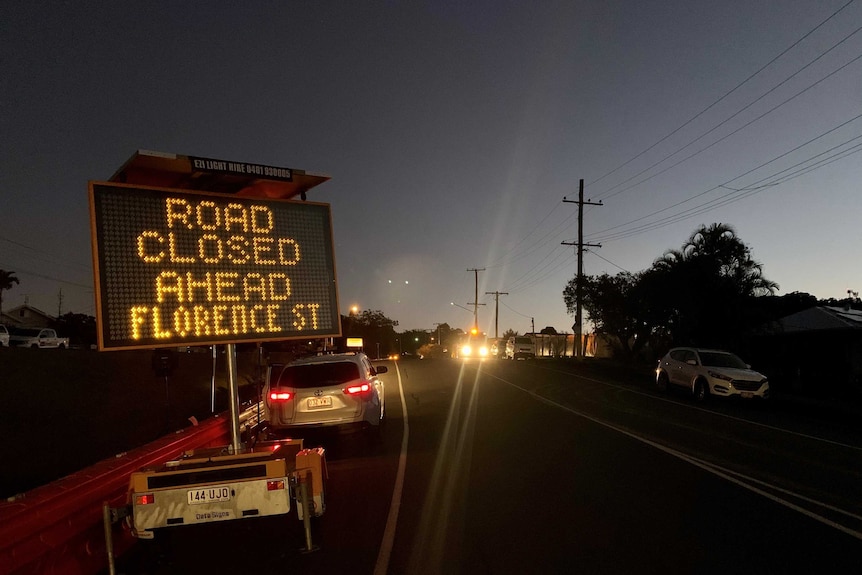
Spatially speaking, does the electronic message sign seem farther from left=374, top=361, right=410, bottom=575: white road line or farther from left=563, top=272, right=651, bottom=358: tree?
left=563, top=272, right=651, bottom=358: tree

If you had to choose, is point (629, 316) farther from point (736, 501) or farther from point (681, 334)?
point (736, 501)

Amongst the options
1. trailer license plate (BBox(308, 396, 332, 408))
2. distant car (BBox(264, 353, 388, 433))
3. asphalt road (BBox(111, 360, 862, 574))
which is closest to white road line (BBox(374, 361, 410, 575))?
asphalt road (BBox(111, 360, 862, 574))

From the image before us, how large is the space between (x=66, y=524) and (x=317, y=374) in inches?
281

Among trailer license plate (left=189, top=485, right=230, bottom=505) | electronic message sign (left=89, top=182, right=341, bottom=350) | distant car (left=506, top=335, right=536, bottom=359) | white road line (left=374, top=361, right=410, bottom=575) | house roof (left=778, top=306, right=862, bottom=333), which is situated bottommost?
distant car (left=506, top=335, right=536, bottom=359)

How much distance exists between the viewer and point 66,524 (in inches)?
203

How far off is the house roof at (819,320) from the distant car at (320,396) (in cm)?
2614

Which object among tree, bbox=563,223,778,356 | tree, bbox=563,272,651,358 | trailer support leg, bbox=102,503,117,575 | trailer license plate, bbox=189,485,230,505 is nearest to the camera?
trailer support leg, bbox=102,503,117,575

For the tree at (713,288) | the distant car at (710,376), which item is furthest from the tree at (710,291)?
the distant car at (710,376)

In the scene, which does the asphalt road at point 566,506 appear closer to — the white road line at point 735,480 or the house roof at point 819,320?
the white road line at point 735,480

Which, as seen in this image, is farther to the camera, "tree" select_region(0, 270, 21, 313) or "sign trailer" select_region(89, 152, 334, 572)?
"tree" select_region(0, 270, 21, 313)

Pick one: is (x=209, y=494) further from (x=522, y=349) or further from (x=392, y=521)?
(x=522, y=349)

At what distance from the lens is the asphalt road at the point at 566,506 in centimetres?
591

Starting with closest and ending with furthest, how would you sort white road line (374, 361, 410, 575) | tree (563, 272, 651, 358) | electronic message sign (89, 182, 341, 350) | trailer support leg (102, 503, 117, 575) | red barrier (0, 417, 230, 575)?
red barrier (0, 417, 230, 575), trailer support leg (102, 503, 117, 575), electronic message sign (89, 182, 341, 350), white road line (374, 361, 410, 575), tree (563, 272, 651, 358)

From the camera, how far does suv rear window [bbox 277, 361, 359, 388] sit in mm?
12078
